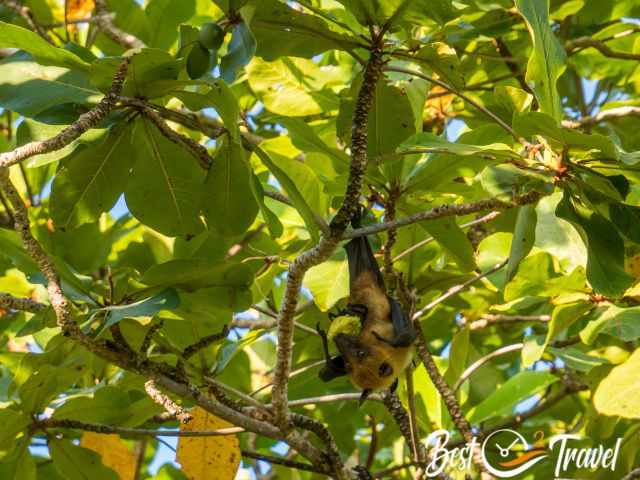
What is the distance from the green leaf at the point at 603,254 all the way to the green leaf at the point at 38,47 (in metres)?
1.39

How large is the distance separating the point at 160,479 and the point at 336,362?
→ 1559mm

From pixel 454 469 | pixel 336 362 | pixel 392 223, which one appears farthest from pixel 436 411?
pixel 392 223

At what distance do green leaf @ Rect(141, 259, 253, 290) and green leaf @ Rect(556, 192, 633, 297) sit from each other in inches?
39.1

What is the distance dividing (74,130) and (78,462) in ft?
4.67

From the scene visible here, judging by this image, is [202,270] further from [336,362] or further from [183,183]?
[336,362]

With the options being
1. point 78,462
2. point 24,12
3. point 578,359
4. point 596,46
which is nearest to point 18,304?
point 78,462

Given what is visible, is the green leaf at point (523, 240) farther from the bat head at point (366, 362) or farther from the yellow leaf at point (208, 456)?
the yellow leaf at point (208, 456)

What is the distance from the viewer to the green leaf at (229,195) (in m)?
2.76

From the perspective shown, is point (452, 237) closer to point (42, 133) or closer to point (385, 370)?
point (385, 370)

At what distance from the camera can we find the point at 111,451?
3.51m

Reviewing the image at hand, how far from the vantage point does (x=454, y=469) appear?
11.9ft

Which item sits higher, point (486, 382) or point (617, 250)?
point (617, 250)

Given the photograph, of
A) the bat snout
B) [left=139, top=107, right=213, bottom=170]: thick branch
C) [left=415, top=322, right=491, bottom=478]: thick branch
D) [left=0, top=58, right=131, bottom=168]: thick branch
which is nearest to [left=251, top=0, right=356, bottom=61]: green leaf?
[left=139, top=107, right=213, bottom=170]: thick branch

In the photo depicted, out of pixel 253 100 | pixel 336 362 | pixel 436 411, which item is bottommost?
pixel 436 411
